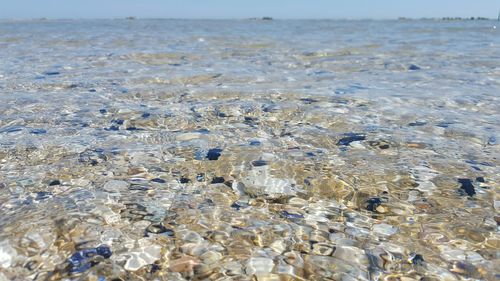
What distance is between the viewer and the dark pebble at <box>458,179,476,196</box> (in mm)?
3198

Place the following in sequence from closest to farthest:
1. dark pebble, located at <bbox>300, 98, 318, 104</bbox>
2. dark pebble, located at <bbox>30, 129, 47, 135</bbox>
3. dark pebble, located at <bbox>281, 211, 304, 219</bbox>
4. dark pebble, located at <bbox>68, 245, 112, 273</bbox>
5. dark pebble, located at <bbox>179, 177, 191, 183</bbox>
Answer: dark pebble, located at <bbox>68, 245, 112, 273</bbox> → dark pebble, located at <bbox>281, 211, 304, 219</bbox> → dark pebble, located at <bbox>179, 177, 191, 183</bbox> → dark pebble, located at <bbox>30, 129, 47, 135</bbox> → dark pebble, located at <bbox>300, 98, 318, 104</bbox>

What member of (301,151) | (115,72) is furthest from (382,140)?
(115,72)

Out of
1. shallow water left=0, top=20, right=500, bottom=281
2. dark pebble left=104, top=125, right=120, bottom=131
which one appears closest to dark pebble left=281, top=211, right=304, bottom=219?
shallow water left=0, top=20, right=500, bottom=281

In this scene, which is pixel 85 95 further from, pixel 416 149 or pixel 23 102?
pixel 416 149

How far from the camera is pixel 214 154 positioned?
3.98m

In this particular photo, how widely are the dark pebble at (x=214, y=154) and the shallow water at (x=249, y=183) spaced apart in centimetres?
5

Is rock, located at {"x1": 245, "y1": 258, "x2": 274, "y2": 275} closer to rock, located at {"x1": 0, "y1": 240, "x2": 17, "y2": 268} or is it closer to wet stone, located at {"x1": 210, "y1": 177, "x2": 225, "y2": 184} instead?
wet stone, located at {"x1": 210, "y1": 177, "x2": 225, "y2": 184}

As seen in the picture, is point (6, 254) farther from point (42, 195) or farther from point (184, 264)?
point (184, 264)

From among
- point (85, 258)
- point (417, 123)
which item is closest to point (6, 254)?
point (85, 258)

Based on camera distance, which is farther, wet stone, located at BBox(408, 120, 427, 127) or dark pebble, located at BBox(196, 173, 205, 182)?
wet stone, located at BBox(408, 120, 427, 127)

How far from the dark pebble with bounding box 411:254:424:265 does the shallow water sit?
3 centimetres

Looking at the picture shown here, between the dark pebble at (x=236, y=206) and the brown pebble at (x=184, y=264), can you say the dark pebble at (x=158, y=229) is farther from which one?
the dark pebble at (x=236, y=206)

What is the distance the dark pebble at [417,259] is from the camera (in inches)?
90.6

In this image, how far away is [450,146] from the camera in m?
4.15
